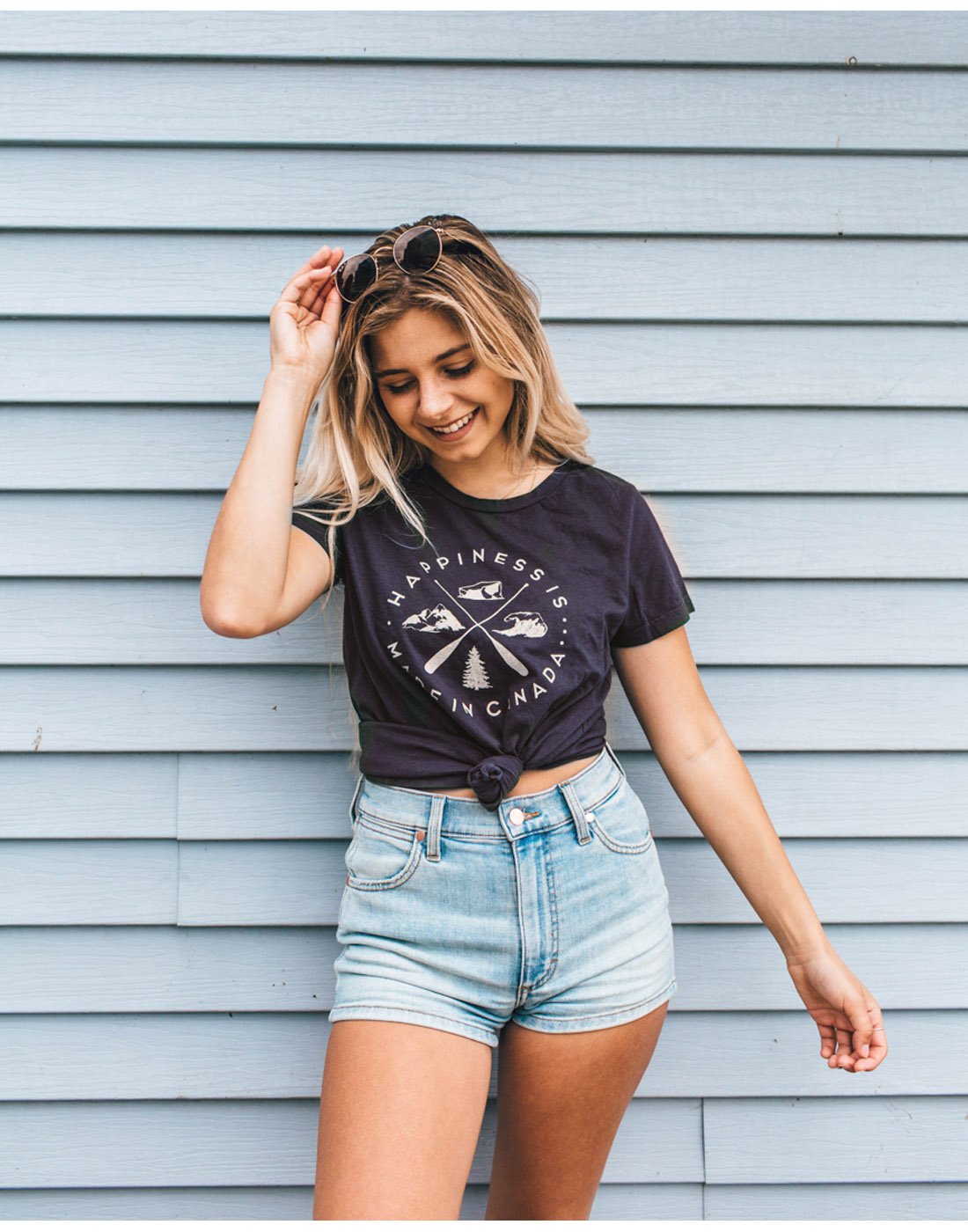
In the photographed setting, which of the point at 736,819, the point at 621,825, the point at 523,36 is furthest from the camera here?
the point at 523,36

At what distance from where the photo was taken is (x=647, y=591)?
1639mm

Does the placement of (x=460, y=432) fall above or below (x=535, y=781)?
above

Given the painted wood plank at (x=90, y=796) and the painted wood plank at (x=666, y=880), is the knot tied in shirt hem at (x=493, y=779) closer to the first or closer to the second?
the painted wood plank at (x=666, y=880)

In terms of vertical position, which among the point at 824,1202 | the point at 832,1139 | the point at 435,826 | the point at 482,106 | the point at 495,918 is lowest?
the point at 824,1202

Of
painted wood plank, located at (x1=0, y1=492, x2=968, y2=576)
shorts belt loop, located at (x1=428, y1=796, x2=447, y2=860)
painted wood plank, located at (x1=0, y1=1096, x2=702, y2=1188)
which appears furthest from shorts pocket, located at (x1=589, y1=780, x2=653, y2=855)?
painted wood plank, located at (x1=0, y1=1096, x2=702, y2=1188)

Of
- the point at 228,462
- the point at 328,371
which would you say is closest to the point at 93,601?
the point at 228,462

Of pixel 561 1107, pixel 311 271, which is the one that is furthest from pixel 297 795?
pixel 311 271

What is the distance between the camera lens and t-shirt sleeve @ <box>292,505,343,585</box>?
1584 mm

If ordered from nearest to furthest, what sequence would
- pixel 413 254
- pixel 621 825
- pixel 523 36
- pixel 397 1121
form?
1. pixel 397 1121
2. pixel 413 254
3. pixel 621 825
4. pixel 523 36

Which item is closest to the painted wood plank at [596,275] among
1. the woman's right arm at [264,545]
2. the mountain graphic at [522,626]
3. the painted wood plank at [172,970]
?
the woman's right arm at [264,545]

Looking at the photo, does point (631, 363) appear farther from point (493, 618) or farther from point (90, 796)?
point (90, 796)

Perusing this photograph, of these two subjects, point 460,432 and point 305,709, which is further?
point 305,709

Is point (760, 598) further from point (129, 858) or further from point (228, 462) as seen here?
point (129, 858)

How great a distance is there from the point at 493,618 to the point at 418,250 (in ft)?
1.98
